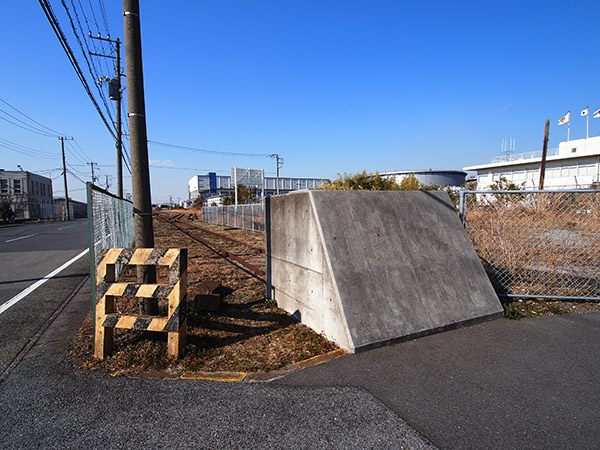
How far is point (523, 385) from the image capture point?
2697 millimetres

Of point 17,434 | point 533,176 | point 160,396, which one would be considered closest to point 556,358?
point 160,396

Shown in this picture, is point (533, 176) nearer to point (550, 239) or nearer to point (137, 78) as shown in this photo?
point (550, 239)

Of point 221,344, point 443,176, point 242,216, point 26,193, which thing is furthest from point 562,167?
point 26,193

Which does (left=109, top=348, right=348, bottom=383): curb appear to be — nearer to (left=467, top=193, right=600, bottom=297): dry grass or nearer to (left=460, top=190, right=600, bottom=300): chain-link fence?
(left=460, top=190, right=600, bottom=300): chain-link fence

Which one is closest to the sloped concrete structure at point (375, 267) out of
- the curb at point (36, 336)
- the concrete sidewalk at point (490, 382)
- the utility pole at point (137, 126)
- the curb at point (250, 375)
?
the concrete sidewalk at point (490, 382)

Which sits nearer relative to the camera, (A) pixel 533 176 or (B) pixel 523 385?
(B) pixel 523 385

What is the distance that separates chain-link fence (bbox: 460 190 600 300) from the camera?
17.6ft

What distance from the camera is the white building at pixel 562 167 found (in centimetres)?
3609

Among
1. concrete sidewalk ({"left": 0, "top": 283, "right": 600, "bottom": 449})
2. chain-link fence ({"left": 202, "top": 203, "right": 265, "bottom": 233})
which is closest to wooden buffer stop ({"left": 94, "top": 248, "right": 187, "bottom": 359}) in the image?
concrete sidewalk ({"left": 0, "top": 283, "right": 600, "bottom": 449})

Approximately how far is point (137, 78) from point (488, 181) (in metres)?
54.4

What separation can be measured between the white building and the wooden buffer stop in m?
36.2

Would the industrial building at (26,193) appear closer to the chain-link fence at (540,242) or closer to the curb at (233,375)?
the curb at (233,375)

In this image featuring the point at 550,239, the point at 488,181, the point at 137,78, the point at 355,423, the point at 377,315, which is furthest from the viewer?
the point at 488,181

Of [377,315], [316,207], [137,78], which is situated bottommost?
[377,315]
